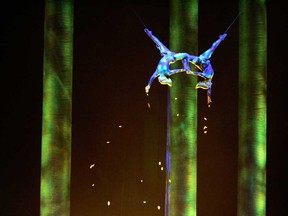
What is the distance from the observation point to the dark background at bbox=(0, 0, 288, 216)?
6625 millimetres

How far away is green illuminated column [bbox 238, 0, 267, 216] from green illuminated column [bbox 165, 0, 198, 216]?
0.70m

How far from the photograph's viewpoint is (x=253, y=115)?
20.5 ft

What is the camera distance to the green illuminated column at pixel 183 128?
6.07m

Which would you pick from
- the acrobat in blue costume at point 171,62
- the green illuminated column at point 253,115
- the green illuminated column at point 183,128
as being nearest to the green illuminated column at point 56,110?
the acrobat in blue costume at point 171,62

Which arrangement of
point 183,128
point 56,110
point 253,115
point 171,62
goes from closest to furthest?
point 171,62
point 56,110
point 183,128
point 253,115

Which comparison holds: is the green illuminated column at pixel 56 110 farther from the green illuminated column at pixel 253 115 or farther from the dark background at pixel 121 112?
the green illuminated column at pixel 253 115

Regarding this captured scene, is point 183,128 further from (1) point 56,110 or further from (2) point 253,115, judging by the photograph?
(1) point 56,110

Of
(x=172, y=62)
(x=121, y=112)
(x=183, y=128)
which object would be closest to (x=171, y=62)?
(x=172, y=62)

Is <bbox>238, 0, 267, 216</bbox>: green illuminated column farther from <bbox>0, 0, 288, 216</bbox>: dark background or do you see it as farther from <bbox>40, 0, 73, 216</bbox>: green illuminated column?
<bbox>40, 0, 73, 216</bbox>: green illuminated column

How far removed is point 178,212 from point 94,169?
1417mm

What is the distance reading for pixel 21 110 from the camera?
260 inches

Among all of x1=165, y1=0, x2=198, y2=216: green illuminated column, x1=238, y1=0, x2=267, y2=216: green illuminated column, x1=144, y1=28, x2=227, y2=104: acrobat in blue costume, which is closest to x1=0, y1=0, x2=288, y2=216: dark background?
x1=165, y1=0, x2=198, y2=216: green illuminated column

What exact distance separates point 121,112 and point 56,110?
128 cm
